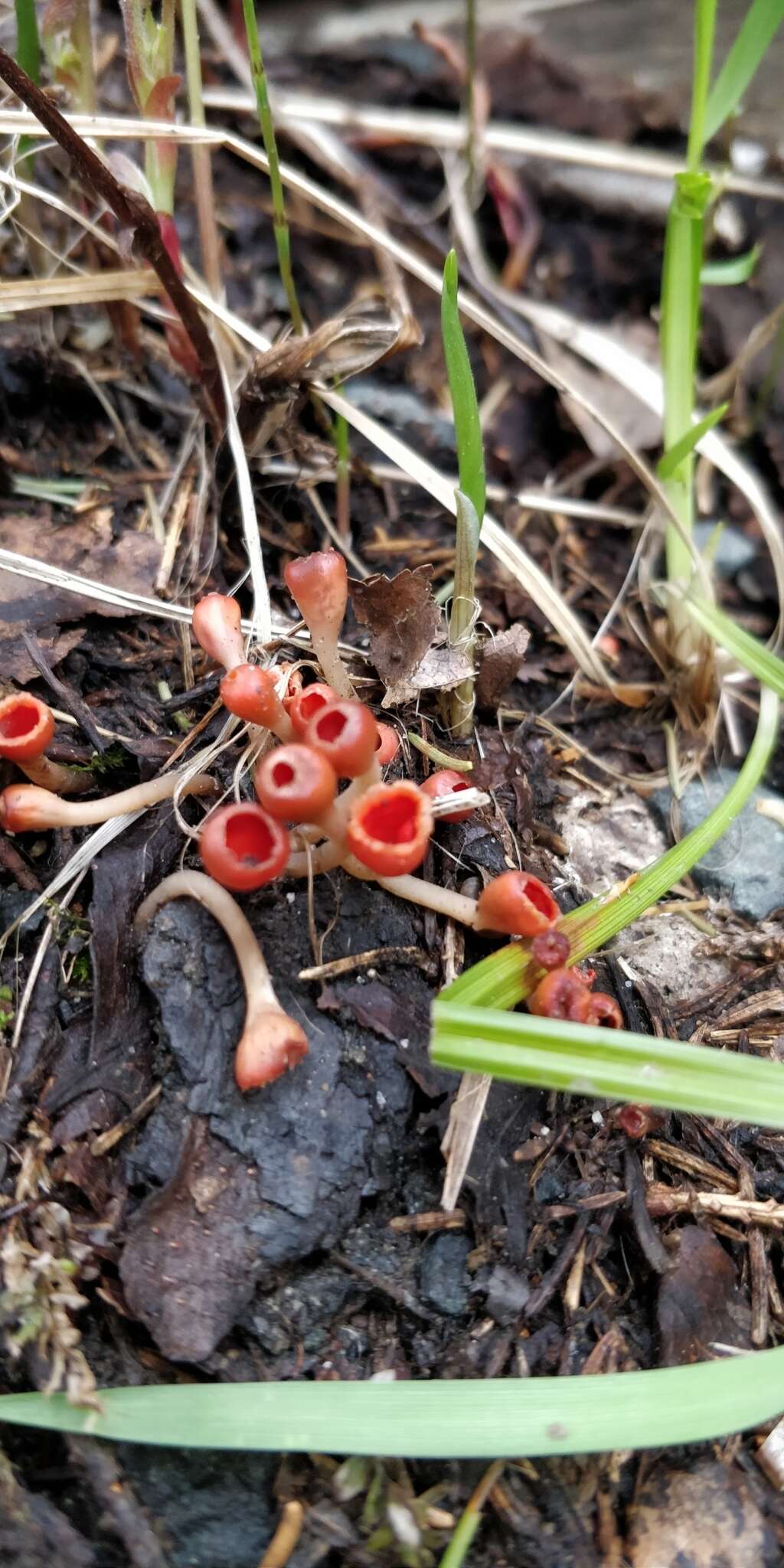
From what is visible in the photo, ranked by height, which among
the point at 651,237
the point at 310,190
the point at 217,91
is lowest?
the point at 651,237

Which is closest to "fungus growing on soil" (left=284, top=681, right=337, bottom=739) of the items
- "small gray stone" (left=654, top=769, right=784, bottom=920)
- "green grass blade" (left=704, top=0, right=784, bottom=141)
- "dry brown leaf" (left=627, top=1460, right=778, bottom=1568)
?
"small gray stone" (left=654, top=769, right=784, bottom=920)

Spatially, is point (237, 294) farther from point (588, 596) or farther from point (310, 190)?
point (588, 596)

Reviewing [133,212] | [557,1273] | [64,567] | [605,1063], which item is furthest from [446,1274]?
[133,212]

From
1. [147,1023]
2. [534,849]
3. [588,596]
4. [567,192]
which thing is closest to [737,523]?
[588,596]

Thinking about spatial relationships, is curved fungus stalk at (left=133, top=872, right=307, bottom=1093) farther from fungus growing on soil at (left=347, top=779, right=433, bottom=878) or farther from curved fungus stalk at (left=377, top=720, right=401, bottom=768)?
curved fungus stalk at (left=377, top=720, right=401, bottom=768)

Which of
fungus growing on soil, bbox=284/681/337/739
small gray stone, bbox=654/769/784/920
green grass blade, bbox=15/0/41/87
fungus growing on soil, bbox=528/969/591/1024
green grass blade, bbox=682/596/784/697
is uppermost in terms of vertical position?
green grass blade, bbox=15/0/41/87

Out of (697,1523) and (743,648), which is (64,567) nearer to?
(743,648)
